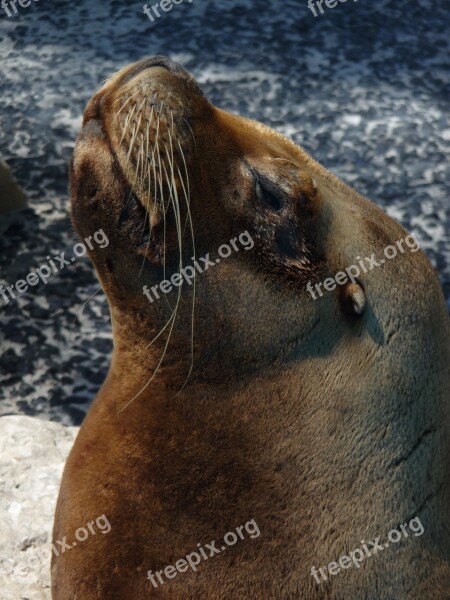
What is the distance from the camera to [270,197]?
269 cm

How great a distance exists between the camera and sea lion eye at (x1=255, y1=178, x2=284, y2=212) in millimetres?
2678

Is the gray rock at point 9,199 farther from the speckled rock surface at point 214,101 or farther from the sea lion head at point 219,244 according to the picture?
the sea lion head at point 219,244

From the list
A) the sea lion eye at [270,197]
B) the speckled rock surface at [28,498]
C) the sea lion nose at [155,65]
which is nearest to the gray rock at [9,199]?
the speckled rock surface at [28,498]

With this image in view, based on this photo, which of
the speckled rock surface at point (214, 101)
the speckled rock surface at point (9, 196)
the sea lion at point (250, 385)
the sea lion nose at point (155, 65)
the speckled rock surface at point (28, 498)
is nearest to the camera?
the sea lion at point (250, 385)

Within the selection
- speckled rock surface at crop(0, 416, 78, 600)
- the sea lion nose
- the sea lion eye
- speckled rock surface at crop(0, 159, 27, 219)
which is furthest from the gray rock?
the sea lion eye

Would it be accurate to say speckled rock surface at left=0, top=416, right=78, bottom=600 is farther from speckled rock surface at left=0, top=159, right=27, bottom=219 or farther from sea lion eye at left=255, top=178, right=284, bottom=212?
sea lion eye at left=255, top=178, right=284, bottom=212

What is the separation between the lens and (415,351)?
268cm

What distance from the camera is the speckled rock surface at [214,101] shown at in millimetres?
4352

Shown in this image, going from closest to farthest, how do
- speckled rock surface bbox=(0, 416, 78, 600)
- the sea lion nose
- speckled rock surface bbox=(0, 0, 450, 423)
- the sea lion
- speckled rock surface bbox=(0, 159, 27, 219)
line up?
the sea lion < the sea lion nose < speckled rock surface bbox=(0, 416, 78, 600) < speckled rock surface bbox=(0, 0, 450, 423) < speckled rock surface bbox=(0, 159, 27, 219)

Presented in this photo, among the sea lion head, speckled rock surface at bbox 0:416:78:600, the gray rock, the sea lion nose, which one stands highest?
the sea lion nose

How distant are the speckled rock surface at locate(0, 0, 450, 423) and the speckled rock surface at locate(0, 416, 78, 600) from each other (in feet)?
0.88

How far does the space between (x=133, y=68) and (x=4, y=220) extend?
2180 millimetres

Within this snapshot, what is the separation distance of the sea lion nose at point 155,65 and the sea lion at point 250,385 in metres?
0.05

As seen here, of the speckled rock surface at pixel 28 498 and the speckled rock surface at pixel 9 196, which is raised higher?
the speckled rock surface at pixel 9 196
